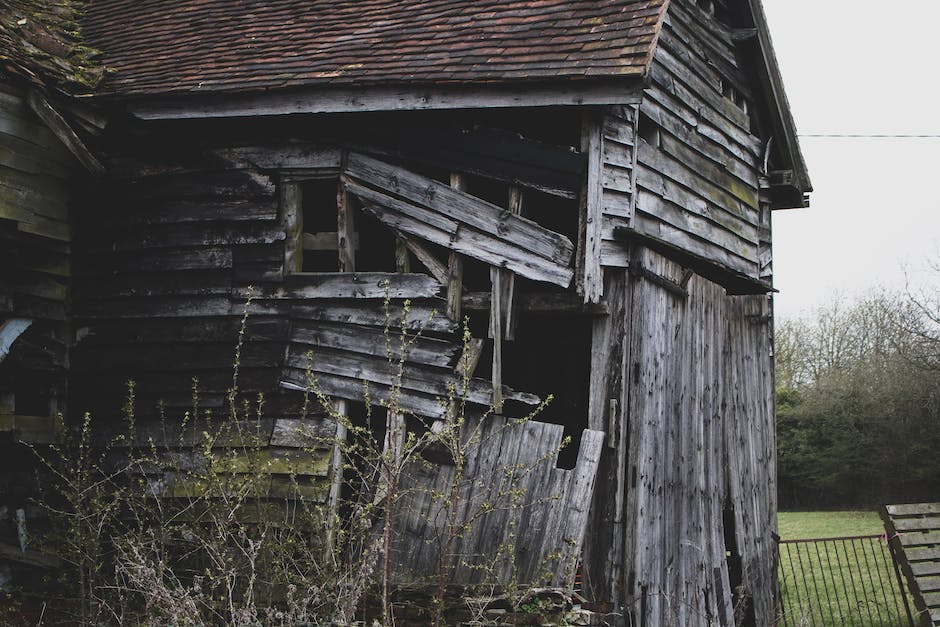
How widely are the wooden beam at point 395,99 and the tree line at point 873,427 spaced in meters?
16.7

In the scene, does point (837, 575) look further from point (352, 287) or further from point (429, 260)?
point (352, 287)

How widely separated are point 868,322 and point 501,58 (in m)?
28.3

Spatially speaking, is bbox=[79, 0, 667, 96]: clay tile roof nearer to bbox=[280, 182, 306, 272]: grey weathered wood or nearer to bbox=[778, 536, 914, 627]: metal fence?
bbox=[280, 182, 306, 272]: grey weathered wood

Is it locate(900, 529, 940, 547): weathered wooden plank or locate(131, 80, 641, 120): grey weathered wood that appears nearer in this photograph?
locate(131, 80, 641, 120): grey weathered wood

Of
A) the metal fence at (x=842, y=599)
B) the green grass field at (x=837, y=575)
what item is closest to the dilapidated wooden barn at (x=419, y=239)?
the green grass field at (x=837, y=575)

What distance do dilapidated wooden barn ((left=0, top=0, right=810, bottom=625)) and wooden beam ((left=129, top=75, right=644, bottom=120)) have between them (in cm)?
2

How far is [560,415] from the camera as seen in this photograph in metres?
10.1

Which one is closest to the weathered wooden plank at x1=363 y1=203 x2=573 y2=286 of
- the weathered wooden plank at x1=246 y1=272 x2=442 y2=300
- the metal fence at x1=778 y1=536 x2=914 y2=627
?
the weathered wooden plank at x1=246 y1=272 x2=442 y2=300

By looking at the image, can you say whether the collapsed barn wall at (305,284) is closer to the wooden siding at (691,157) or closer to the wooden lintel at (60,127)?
the wooden lintel at (60,127)

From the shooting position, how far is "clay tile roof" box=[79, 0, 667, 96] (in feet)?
23.7

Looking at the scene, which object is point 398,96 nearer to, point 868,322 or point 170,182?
point 170,182

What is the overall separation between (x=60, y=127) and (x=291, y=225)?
2.17 m

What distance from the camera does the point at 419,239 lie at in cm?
768

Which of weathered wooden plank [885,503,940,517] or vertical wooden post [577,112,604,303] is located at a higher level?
vertical wooden post [577,112,604,303]
